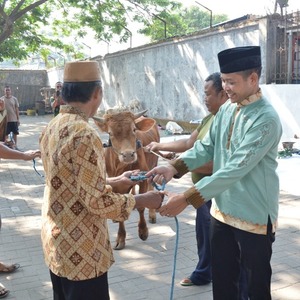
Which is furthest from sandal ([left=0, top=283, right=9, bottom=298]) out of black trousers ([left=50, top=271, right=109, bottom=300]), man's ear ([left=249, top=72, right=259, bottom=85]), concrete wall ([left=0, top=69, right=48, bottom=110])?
concrete wall ([left=0, top=69, right=48, bottom=110])

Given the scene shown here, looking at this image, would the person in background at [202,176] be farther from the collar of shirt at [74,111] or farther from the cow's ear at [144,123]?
the collar of shirt at [74,111]

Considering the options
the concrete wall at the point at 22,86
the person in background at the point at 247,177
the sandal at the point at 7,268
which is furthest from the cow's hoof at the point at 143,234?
the concrete wall at the point at 22,86

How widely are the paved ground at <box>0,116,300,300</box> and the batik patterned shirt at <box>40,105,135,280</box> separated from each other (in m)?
1.69

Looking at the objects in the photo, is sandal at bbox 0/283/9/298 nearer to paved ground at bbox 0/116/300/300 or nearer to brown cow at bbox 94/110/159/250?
paved ground at bbox 0/116/300/300

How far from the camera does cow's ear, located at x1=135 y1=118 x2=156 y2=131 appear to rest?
190 inches

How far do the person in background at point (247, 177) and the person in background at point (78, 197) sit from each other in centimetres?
48

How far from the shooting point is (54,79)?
3161 cm

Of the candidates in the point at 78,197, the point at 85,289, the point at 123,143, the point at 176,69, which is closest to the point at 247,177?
the point at 78,197

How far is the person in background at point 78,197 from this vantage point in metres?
2.08

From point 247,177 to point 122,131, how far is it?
2.35 meters

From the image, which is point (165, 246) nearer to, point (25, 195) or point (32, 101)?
point (25, 195)

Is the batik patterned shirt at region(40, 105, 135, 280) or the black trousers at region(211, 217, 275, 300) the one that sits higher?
the batik patterned shirt at region(40, 105, 135, 280)

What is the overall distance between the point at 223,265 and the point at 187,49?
12281 millimetres

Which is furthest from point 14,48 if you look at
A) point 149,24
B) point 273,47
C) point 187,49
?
point 273,47
